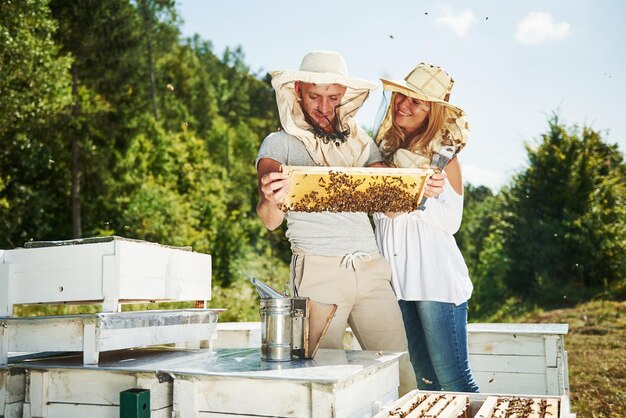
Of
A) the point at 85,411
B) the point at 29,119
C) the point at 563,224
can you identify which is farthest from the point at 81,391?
the point at 29,119

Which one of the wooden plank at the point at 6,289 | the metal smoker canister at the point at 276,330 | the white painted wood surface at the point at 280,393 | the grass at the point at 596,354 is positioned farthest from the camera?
the grass at the point at 596,354

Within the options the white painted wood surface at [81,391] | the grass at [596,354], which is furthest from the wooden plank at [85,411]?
the grass at [596,354]

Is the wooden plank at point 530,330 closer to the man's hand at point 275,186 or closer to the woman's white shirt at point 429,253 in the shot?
the woman's white shirt at point 429,253

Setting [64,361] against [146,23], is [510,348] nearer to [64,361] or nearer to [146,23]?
[64,361]

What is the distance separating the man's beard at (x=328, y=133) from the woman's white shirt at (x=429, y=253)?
564 millimetres

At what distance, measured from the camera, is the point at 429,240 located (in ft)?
10.6

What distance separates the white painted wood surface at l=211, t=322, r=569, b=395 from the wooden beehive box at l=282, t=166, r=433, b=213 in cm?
183

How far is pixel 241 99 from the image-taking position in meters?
36.0

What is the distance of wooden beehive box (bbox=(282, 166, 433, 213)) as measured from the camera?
274 centimetres

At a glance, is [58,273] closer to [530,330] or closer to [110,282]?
[110,282]

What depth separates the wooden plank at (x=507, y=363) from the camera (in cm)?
423

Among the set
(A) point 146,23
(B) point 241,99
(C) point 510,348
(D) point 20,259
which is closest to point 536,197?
(C) point 510,348

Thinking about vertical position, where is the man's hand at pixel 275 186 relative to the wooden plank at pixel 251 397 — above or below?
above

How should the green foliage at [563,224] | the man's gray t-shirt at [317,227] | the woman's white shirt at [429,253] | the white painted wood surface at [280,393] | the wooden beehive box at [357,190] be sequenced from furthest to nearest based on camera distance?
the green foliage at [563,224] < the woman's white shirt at [429,253] < the man's gray t-shirt at [317,227] < the wooden beehive box at [357,190] < the white painted wood surface at [280,393]
